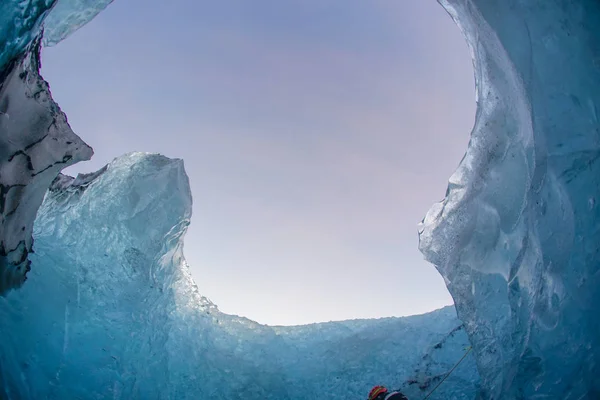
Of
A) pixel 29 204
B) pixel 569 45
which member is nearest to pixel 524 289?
pixel 569 45

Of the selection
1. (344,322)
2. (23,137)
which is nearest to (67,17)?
(23,137)

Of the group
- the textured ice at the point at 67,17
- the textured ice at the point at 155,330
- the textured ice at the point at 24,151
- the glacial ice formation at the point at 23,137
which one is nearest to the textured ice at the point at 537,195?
the textured ice at the point at 155,330

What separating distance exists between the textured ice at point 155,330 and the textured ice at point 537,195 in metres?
1.52

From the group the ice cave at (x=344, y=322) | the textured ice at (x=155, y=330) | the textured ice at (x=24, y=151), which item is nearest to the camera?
the textured ice at (x=24, y=151)

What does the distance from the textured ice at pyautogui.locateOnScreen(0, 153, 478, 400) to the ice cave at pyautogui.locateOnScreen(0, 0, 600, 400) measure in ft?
0.07

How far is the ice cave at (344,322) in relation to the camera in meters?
3.24

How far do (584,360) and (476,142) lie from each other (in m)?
2.58

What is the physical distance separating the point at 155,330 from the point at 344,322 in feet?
9.49

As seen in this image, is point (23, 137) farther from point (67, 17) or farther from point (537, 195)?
point (537, 195)

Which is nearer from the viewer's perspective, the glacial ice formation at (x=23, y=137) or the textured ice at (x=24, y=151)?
the glacial ice formation at (x=23, y=137)

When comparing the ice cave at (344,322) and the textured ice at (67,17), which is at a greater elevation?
the textured ice at (67,17)

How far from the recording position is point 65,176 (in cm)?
592

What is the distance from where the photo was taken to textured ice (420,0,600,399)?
3182 millimetres

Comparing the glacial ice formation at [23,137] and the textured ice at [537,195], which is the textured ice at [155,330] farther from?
the textured ice at [537,195]
